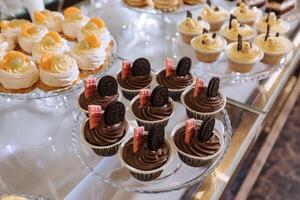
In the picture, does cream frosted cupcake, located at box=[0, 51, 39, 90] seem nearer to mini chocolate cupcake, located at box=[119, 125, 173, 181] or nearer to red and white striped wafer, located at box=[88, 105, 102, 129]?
red and white striped wafer, located at box=[88, 105, 102, 129]

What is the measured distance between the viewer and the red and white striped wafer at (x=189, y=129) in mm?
1543

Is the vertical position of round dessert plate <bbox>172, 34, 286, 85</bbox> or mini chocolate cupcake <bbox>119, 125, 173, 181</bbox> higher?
mini chocolate cupcake <bbox>119, 125, 173, 181</bbox>

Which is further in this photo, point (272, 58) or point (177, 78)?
point (272, 58)

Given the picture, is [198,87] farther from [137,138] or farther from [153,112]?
[137,138]

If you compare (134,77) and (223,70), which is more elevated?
(134,77)

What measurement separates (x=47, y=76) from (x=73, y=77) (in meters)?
0.14

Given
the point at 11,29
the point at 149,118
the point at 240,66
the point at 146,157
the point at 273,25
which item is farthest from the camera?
the point at 273,25

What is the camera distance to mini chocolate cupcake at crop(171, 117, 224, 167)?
152cm

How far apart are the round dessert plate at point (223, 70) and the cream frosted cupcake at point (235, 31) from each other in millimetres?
117

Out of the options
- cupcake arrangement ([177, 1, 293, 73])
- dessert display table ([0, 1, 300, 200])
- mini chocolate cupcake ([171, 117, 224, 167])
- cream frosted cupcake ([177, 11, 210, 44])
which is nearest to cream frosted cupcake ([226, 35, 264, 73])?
cupcake arrangement ([177, 1, 293, 73])

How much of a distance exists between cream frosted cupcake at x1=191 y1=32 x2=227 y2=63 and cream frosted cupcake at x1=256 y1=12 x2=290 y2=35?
335 millimetres

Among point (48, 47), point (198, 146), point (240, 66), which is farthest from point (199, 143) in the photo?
point (48, 47)

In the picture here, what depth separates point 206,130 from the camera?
1.51 m

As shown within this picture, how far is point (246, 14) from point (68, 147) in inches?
61.3
